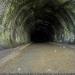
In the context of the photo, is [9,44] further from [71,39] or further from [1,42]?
[71,39]

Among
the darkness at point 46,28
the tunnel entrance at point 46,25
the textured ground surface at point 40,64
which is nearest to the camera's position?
the textured ground surface at point 40,64

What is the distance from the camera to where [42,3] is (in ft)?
44.8

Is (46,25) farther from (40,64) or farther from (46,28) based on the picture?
(40,64)

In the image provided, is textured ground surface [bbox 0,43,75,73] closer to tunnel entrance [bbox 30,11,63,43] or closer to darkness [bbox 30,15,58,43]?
tunnel entrance [bbox 30,11,63,43]

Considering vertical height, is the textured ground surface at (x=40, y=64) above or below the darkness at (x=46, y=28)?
below

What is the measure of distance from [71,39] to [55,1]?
4135 millimetres

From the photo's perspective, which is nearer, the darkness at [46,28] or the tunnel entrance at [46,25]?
the tunnel entrance at [46,25]

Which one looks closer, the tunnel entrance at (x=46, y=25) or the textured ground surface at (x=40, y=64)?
the textured ground surface at (x=40, y=64)

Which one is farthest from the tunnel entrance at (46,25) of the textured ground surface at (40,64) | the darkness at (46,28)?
the textured ground surface at (40,64)

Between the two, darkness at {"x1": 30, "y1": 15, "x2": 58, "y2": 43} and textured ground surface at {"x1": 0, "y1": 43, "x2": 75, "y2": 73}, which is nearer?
textured ground surface at {"x1": 0, "y1": 43, "x2": 75, "y2": 73}

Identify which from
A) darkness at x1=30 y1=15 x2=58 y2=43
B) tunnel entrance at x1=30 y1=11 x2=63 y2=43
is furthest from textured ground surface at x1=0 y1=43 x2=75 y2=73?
darkness at x1=30 y1=15 x2=58 y2=43

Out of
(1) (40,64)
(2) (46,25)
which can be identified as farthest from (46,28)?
(1) (40,64)

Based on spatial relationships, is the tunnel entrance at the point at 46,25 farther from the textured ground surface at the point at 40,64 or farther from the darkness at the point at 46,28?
the textured ground surface at the point at 40,64

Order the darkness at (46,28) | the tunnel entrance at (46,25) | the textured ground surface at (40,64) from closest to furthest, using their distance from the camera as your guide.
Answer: the textured ground surface at (40,64)
the tunnel entrance at (46,25)
the darkness at (46,28)
